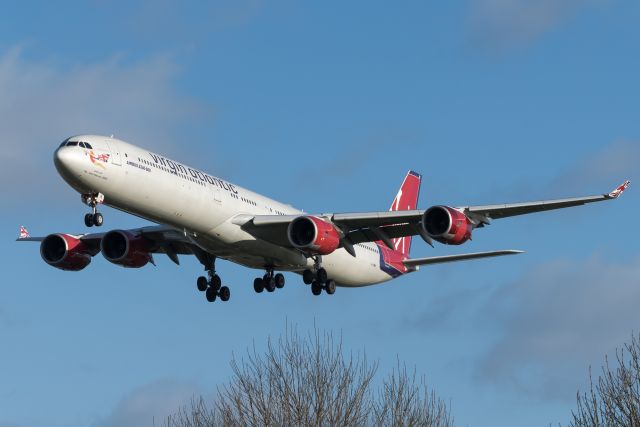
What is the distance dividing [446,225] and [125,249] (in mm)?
15047

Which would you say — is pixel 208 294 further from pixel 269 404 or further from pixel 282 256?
pixel 269 404

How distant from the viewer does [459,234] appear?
2239 inches

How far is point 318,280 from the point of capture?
62.9 m

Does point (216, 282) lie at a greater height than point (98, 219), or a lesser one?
greater

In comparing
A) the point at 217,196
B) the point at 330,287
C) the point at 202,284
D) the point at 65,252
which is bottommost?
the point at 330,287

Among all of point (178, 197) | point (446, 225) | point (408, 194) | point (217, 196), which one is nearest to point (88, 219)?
point (178, 197)

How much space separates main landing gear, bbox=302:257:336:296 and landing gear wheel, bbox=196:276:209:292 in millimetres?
4874

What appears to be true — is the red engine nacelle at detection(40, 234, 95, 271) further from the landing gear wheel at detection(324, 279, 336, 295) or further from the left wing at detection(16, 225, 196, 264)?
the landing gear wheel at detection(324, 279, 336, 295)

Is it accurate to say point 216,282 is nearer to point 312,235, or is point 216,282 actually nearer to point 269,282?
point 269,282

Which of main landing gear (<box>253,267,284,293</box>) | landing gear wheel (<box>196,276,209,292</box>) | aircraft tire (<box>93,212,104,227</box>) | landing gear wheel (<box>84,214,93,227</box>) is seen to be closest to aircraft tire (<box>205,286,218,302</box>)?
landing gear wheel (<box>196,276,209,292</box>)

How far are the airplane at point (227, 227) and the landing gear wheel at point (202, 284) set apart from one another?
0.05 meters

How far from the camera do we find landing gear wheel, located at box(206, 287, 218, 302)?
214ft

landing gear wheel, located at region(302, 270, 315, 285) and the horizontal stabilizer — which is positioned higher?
the horizontal stabilizer

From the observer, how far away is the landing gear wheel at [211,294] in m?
65.4
